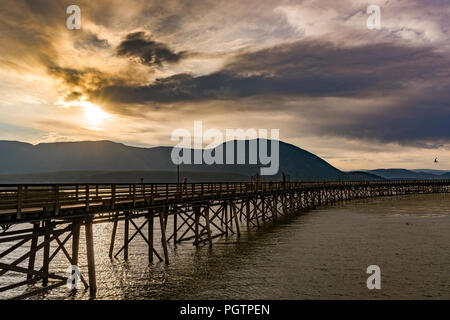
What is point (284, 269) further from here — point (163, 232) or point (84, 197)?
point (84, 197)

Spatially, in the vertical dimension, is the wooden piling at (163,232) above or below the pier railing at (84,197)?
below

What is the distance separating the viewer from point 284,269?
2005 centimetres

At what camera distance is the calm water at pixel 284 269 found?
52.7ft

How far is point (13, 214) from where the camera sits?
12836mm

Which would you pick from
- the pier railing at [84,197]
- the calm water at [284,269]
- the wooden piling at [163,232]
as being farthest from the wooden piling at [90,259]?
the wooden piling at [163,232]

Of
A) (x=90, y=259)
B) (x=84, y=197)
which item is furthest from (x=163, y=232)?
(x=84, y=197)

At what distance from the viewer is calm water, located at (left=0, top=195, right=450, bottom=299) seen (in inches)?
633

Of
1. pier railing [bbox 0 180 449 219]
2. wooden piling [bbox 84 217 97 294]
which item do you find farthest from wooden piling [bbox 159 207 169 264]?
wooden piling [bbox 84 217 97 294]

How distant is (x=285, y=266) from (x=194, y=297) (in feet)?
23.6

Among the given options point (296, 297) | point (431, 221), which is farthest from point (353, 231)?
point (296, 297)

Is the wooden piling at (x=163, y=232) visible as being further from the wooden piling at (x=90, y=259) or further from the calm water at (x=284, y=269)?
the wooden piling at (x=90, y=259)

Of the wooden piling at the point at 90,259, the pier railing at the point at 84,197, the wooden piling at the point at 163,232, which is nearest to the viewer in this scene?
the pier railing at the point at 84,197

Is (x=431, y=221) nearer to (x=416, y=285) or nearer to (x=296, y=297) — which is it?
(x=416, y=285)
